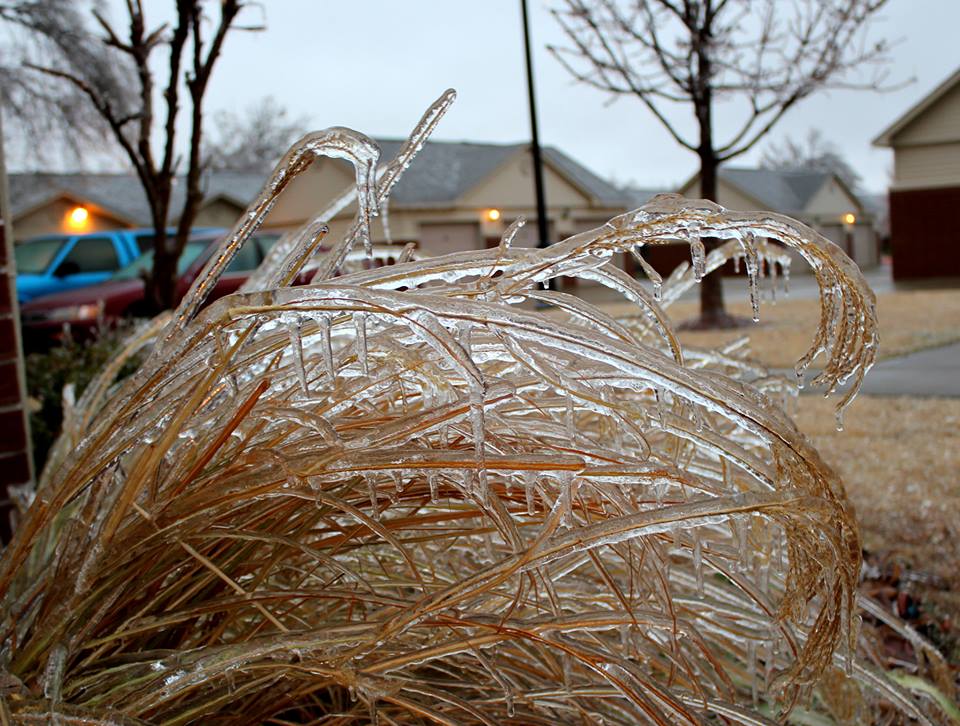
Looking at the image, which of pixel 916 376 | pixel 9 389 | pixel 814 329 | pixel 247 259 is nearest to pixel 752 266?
pixel 9 389

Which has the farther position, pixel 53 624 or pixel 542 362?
pixel 53 624

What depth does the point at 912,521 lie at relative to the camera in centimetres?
312

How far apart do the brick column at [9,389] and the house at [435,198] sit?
24.6 metres

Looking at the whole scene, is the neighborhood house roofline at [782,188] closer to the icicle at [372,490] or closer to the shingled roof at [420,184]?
the shingled roof at [420,184]

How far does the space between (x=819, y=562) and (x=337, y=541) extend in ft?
1.93

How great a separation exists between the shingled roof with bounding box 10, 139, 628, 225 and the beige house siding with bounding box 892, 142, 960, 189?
9.88m

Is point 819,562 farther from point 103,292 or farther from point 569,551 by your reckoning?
point 103,292

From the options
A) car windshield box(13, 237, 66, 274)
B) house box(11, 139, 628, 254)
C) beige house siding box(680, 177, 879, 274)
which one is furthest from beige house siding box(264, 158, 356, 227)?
beige house siding box(680, 177, 879, 274)

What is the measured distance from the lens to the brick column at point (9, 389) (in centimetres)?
282

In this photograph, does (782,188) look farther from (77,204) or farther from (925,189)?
(77,204)

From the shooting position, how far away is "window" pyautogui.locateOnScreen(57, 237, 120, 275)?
1490cm

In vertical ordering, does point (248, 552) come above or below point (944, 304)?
above

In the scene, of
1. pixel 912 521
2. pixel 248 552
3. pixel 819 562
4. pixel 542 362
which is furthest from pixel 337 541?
pixel 912 521

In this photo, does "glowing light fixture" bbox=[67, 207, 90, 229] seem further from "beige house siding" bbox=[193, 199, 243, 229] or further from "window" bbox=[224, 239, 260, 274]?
"window" bbox=[224, 239, 260, 274]
